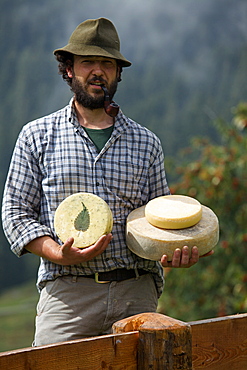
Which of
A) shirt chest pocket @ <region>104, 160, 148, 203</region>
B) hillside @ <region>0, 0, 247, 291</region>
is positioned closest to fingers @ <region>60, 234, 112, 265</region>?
shirt chest pocket @ <region>104, 160, 148, 203</region>

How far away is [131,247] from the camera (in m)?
2.39

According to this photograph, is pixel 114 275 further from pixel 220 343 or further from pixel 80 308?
pixel 220 343

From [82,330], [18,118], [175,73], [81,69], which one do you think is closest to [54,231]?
[82,330]

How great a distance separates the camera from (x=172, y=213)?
2.37 meters

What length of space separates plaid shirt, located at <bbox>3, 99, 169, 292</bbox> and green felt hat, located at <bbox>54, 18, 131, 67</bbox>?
10.1 inches

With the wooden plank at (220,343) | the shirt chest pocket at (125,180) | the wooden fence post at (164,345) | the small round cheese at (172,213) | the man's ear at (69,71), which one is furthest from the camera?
the man's ear at (69,71)

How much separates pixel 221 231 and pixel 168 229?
8.85 feet

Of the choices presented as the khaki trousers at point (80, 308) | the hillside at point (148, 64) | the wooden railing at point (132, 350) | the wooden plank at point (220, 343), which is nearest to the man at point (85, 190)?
the khaki trousers at point (80, 308)

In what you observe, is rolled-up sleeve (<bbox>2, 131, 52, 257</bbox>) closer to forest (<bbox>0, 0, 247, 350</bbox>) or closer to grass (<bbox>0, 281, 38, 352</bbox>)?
forest (<bbox>0, 0, 247, 350</bbox>)

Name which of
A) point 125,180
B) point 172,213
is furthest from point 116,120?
point 172,213

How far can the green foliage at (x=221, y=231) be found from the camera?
4.82 metres

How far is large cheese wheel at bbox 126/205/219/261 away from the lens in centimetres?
230

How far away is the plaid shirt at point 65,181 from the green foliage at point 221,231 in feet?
7.59

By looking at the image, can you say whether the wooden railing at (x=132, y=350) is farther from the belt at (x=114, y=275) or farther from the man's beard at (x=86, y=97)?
the man's beard at (x=86, y=97)
